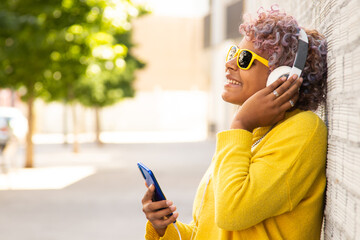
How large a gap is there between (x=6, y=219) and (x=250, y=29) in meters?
6.97

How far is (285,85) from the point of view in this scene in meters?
1.83

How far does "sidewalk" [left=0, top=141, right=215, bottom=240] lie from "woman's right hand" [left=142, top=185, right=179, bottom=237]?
15.8 feet

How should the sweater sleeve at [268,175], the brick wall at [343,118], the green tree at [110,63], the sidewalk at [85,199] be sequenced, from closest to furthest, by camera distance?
1. the brick wall at [343,118]
2. the sweater sleeve at [268,175]
3. the sidewalk at [85,199]
4. the green tree at [110,63]

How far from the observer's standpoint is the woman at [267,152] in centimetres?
168

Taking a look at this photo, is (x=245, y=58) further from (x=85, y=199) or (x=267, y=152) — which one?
(x=85, y=199)

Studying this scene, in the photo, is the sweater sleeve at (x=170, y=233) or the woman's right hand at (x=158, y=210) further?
→ the sweater sleeve at (x=170, y=233)

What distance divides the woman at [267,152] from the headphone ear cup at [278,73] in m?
0.03

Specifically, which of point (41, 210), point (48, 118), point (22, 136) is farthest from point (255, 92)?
point (48, 118)

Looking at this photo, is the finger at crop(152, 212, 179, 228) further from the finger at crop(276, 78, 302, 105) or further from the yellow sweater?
the finger at crop(276, 78, 302, 105)

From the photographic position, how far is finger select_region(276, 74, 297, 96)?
1.82 m

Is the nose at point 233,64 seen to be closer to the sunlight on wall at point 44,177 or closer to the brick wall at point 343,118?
the brick wall at point 343,118

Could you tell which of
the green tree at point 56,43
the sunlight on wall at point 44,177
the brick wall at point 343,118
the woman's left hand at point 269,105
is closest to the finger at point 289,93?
the woman's left hand at point 269,105

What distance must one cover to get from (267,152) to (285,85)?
0.84 ft

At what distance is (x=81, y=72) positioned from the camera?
1636 cm
